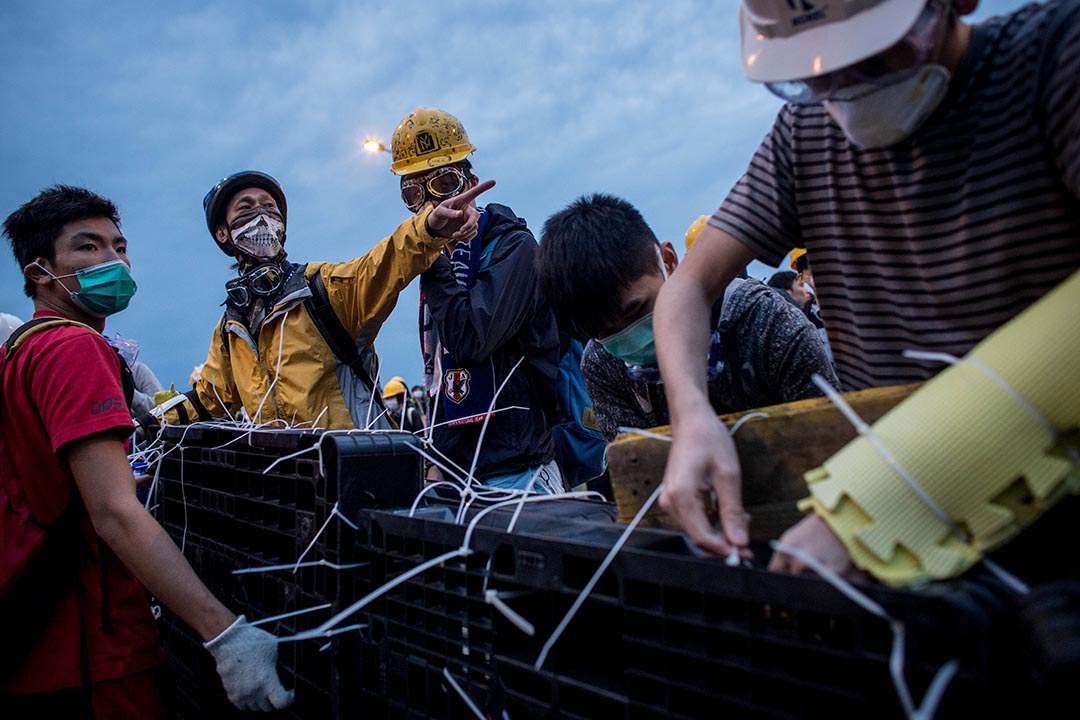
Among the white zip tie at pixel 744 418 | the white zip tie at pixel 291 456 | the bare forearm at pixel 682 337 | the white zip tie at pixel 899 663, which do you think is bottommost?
the white zip tie at pixel 899 663

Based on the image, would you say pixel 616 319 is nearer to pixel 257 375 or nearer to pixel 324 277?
pixel 324 277

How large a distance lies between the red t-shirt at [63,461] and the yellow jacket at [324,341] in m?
0.86

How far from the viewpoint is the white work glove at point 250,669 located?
4.69 ft

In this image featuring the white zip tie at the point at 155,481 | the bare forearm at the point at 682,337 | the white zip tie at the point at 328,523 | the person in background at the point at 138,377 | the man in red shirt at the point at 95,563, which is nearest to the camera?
the bare forearm at the point at 682,337

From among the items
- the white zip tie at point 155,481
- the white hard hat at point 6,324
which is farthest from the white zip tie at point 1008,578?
the white hard hat at point 6,324

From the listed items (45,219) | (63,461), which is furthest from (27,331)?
(45,219)

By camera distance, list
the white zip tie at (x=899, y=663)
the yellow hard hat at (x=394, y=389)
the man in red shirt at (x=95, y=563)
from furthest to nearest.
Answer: the yellow hard hat at (x=394, y=389) < the man in red shirt at (x=95, y=563) < the white zip tie at (x=899, y=663)

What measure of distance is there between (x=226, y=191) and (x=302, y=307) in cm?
76

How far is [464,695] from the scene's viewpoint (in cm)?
104

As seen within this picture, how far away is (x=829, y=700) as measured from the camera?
2.27 feet

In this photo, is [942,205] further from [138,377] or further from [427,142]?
[138,377]

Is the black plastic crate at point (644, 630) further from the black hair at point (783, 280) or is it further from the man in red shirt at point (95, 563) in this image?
the black hair at point (783, 280)

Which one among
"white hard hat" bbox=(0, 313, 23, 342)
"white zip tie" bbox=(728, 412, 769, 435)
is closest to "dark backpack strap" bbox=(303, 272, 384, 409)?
"white zip tie" bbox=(728, 412, 769, 435)

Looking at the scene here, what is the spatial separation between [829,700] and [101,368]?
1.81m
